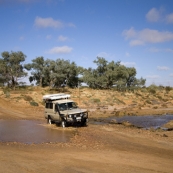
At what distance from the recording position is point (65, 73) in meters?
51.9

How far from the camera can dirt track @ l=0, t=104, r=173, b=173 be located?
757cm

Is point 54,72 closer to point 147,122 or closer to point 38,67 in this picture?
point 38,67

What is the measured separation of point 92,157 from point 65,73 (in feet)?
142

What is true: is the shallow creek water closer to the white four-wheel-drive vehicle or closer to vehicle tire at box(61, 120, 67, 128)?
the white four-wheel-drive vehicle

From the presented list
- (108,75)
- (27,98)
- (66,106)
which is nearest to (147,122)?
(66,106)

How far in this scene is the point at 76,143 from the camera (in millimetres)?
12219

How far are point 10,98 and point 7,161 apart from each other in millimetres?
30153

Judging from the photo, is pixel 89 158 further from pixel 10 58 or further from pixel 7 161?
pixel 10 58

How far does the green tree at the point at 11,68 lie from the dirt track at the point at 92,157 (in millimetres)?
38041

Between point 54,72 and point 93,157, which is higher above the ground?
point 54,72

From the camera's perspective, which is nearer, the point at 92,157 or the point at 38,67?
the point at 92,157

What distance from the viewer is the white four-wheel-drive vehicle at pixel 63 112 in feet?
58.4

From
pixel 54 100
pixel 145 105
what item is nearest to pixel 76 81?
pixel 145 105

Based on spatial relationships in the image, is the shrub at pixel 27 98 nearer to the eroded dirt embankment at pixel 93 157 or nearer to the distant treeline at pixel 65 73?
the distant treeline at pixel 65 73
